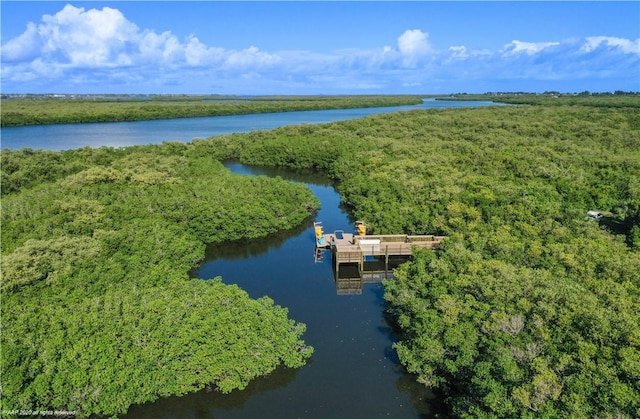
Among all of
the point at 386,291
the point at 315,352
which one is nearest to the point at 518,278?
the point at 386,291

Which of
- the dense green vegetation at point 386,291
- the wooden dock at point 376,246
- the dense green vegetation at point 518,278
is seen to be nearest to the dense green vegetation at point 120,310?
the dense green vegetation at point 386,291

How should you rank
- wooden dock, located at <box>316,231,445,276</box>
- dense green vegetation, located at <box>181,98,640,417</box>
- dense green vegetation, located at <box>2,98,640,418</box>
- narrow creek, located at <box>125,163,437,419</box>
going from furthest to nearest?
wooden dock, located at <box>316,231,445,276</box> < narrow creek, located at <box>125,163,437,419</box> < dense green vegetation, located at <box>2,98,640,418</box> < dense green vegetation, located at <box>181,98,640,417</box>

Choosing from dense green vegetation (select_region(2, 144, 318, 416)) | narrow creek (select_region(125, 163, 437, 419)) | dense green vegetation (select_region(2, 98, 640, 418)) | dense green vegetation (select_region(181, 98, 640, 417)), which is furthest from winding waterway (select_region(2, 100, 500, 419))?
dense green vegetation (select_region(181, 98, 640, 417))

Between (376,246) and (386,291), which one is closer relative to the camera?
(386,291)

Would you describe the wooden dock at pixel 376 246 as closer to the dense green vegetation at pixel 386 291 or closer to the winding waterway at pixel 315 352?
the dense green vegetation at pixel 386 291

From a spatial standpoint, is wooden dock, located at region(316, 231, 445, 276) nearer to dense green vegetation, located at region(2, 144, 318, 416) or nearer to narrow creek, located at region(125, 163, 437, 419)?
narrow creek, located at region(125, 163, 437, 419)

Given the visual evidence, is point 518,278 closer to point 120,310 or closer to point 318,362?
point 318,362

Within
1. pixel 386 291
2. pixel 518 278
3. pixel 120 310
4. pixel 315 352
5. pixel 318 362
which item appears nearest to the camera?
pixel 120 310
